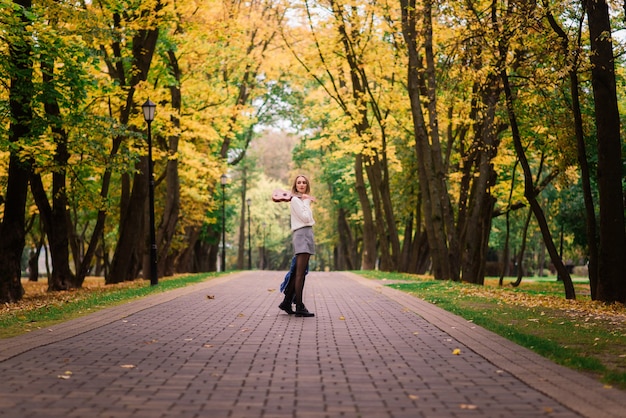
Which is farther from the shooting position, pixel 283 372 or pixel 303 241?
pixel 303 241

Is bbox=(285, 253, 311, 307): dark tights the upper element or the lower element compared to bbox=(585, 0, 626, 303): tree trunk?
lower

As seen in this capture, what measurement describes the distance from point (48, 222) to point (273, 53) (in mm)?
15131

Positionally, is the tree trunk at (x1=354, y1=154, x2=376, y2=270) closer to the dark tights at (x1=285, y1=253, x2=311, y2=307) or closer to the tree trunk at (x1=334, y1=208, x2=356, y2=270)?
the tree trunk at (x1=334, y1=208, x2=356, y2=270)

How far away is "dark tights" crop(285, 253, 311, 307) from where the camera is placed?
12.1 m

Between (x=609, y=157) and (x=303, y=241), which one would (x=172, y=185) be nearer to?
(x=609, y=157)

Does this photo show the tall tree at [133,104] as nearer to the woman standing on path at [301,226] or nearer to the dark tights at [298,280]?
the dark tights at [298,280]

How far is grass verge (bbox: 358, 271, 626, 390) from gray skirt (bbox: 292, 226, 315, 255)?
2.51 metres

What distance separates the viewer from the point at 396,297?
16.3 metres

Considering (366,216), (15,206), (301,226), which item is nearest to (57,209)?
(15,206)

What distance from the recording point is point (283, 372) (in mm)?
7133

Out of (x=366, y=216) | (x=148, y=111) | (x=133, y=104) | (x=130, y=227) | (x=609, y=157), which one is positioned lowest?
(x=130, y=227)

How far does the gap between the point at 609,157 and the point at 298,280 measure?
22.4 feet

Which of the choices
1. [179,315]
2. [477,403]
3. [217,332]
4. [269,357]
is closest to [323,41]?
[179,315]

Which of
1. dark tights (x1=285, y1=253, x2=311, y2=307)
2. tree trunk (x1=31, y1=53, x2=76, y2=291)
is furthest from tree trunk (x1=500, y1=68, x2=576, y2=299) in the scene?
tree trunk (x1=31, y1=53, x2=76, y2=291)
